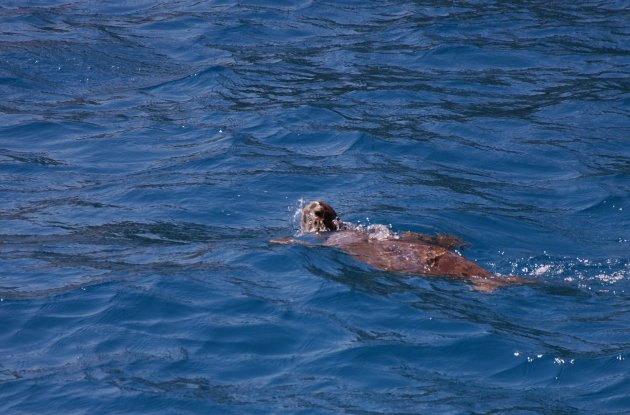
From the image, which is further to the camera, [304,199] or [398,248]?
[304,199]

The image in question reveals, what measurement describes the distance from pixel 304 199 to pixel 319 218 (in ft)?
4.57

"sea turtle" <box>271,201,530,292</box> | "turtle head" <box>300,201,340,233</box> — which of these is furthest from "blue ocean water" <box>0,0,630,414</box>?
"turtle head" <box>300,201,340,233</box>

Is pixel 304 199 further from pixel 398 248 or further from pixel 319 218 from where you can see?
pixel 398 248

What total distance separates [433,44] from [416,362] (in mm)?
9787

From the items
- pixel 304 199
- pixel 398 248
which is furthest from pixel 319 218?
pixel 304 199

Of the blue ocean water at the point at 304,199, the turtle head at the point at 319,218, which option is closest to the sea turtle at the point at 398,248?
the turtle head at the point at 319,218

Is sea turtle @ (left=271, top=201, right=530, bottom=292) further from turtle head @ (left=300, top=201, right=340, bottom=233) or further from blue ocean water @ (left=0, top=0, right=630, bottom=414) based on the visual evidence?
blue ocean water @ (left=0, top=0, right=630, bottom=414)

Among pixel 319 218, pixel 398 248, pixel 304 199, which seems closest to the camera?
pixel 398 248

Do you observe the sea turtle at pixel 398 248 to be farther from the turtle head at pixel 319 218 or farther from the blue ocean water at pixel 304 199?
the blue ocean water at pixel 304 199

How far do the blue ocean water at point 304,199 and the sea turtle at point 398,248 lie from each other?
155 mm

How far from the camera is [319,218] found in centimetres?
1014

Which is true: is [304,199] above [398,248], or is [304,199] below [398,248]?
below

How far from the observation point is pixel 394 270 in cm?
934

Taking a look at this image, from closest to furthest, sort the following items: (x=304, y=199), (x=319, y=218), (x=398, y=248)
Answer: (x=398, y=248) → (x=319, y=218) → (x=304, y=199)
